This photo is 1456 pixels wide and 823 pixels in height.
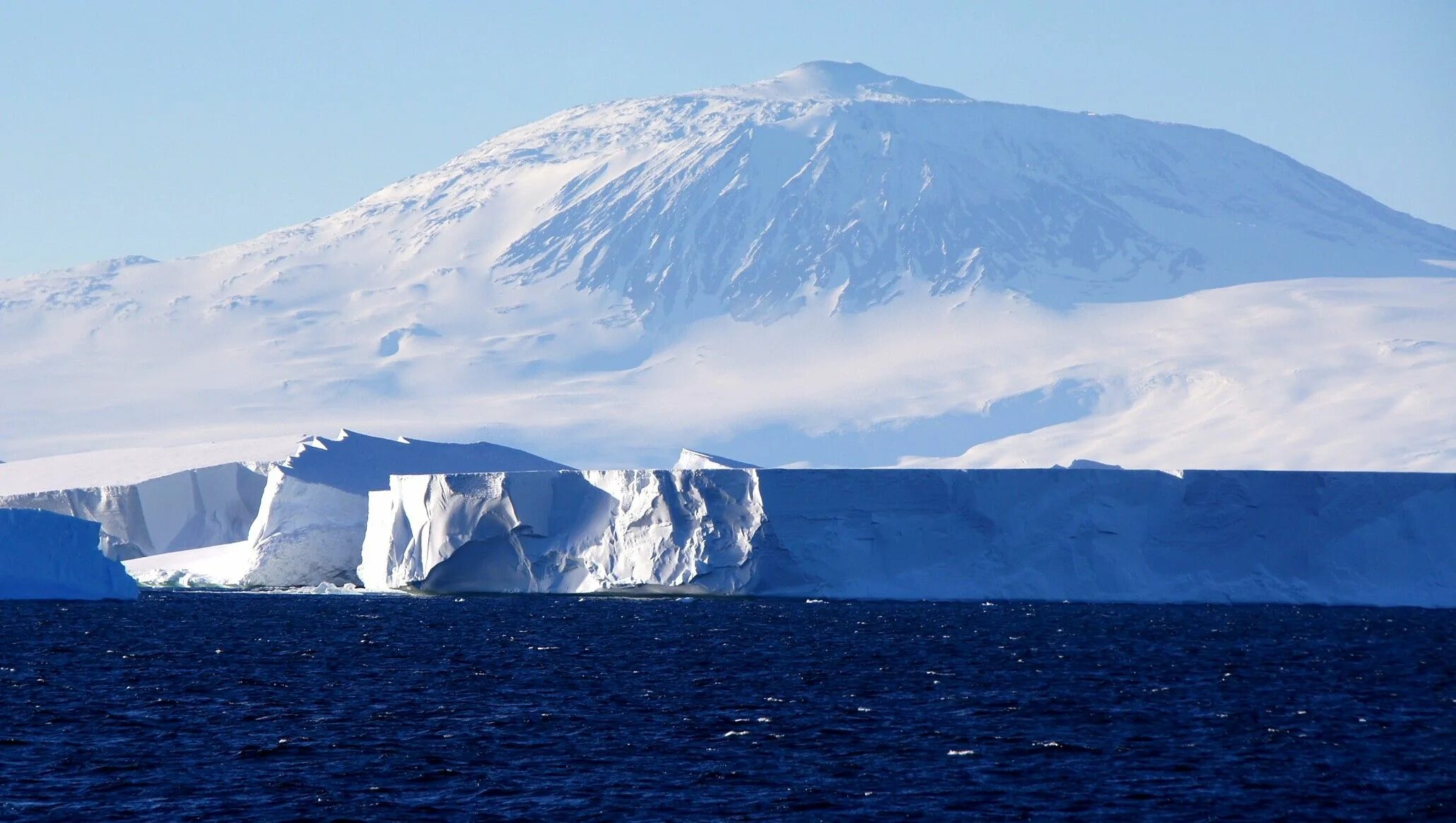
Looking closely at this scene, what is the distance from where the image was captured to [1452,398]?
3435 inches

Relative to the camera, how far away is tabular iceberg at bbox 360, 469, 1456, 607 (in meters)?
35.9

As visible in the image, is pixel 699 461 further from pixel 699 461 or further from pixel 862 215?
pixel 862 215

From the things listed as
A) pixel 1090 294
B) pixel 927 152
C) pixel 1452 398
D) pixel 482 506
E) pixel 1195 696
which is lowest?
pixel 1195 696

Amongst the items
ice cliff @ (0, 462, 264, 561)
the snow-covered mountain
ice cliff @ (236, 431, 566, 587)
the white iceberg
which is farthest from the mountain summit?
ice cliff @ (236, 431, 566, 587)

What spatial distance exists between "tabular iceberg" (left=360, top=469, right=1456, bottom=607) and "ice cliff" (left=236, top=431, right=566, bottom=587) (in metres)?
10.2

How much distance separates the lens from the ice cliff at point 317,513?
4488 cm

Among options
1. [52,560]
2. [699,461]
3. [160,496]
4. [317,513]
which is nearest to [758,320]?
[160,496]

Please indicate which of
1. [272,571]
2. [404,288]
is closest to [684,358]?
[404,288]

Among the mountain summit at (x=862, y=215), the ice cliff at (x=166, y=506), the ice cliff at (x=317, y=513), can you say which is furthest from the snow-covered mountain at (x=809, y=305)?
the ice cliff at (x=317, y=513)

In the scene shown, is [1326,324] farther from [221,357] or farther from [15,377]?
[15,377]

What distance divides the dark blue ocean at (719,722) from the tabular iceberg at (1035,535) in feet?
3.10

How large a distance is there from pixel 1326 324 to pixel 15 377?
6996 cm

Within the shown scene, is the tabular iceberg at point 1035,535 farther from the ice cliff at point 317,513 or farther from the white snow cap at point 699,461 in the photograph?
the ice cliff at point 317,513

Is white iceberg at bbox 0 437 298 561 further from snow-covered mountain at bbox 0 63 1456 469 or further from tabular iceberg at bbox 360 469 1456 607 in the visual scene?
snow-covered mountain at bbox 0 63 1456 469
